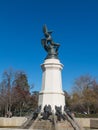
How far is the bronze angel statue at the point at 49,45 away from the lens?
27203mm

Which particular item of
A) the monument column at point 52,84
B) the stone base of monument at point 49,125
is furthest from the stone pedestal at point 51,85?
the stone base of monument at point 49,125

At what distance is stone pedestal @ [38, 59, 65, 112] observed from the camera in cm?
2542

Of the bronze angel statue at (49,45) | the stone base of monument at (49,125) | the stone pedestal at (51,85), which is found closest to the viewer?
the stone base of monument at (49,125)

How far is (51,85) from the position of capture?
25734mm

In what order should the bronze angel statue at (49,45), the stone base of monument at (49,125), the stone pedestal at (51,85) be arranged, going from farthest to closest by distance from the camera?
the bronze angel statue at (49,45) < the stone pedestal at (51,85) < the stone base of monument at (49,125)

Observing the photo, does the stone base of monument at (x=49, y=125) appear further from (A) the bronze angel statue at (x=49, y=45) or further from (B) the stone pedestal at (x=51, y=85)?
(A) the bronze angel statue at (x=49, y=45)

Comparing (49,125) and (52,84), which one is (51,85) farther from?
(49,125)

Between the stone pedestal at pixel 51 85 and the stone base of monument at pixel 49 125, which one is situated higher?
the stone pedestal at pixel 51 85

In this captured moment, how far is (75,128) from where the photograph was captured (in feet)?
77.2

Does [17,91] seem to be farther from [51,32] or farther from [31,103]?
[51,32]

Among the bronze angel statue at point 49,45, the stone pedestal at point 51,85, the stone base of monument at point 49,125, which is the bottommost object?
the stone base of monument at point 49,125

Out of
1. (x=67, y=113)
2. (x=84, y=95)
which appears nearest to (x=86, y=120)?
(x=67, y=113)

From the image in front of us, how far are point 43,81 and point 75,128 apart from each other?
17.5 ft

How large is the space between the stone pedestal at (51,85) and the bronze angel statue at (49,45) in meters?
0.88
